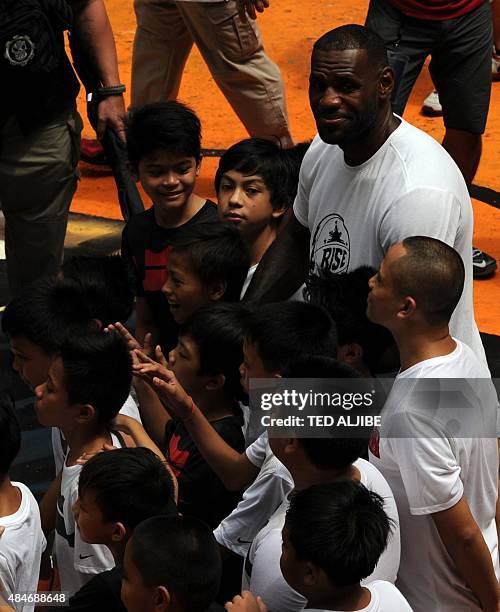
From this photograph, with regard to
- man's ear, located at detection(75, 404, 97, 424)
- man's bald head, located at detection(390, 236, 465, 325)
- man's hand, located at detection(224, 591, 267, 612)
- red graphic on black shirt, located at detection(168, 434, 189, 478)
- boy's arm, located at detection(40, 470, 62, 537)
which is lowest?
boy's arm, located at detection(40, 470, 62, 537)

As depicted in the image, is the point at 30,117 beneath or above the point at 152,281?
above

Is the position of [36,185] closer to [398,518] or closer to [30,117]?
[30,117]

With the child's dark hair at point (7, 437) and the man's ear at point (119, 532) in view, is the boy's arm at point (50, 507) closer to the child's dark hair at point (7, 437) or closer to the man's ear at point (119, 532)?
the child's dark hair at point (7, 437)

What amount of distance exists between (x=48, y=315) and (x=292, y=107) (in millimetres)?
4810

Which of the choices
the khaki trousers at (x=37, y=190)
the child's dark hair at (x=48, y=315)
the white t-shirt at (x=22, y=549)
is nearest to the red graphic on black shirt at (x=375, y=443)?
the white t-shirt at (x=22, y=549)

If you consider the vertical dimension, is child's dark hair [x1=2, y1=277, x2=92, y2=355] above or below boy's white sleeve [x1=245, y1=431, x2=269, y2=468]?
above

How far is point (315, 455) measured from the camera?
3.14m

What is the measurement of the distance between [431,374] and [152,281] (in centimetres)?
166

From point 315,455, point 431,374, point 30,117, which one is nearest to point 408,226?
point 431,374

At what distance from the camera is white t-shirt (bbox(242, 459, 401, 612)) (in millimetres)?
3090

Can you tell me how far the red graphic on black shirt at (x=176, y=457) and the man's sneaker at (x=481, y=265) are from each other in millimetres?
2780

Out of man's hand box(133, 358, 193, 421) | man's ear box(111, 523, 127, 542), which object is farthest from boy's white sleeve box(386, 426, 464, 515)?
man's ear box(111, 523, 127, 542)

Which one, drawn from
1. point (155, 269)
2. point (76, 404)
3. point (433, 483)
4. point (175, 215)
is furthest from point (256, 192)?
point (433, 483)

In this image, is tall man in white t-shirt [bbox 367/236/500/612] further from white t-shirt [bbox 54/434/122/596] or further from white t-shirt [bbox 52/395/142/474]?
white t-shirt [bbox 52/395/142/474]
